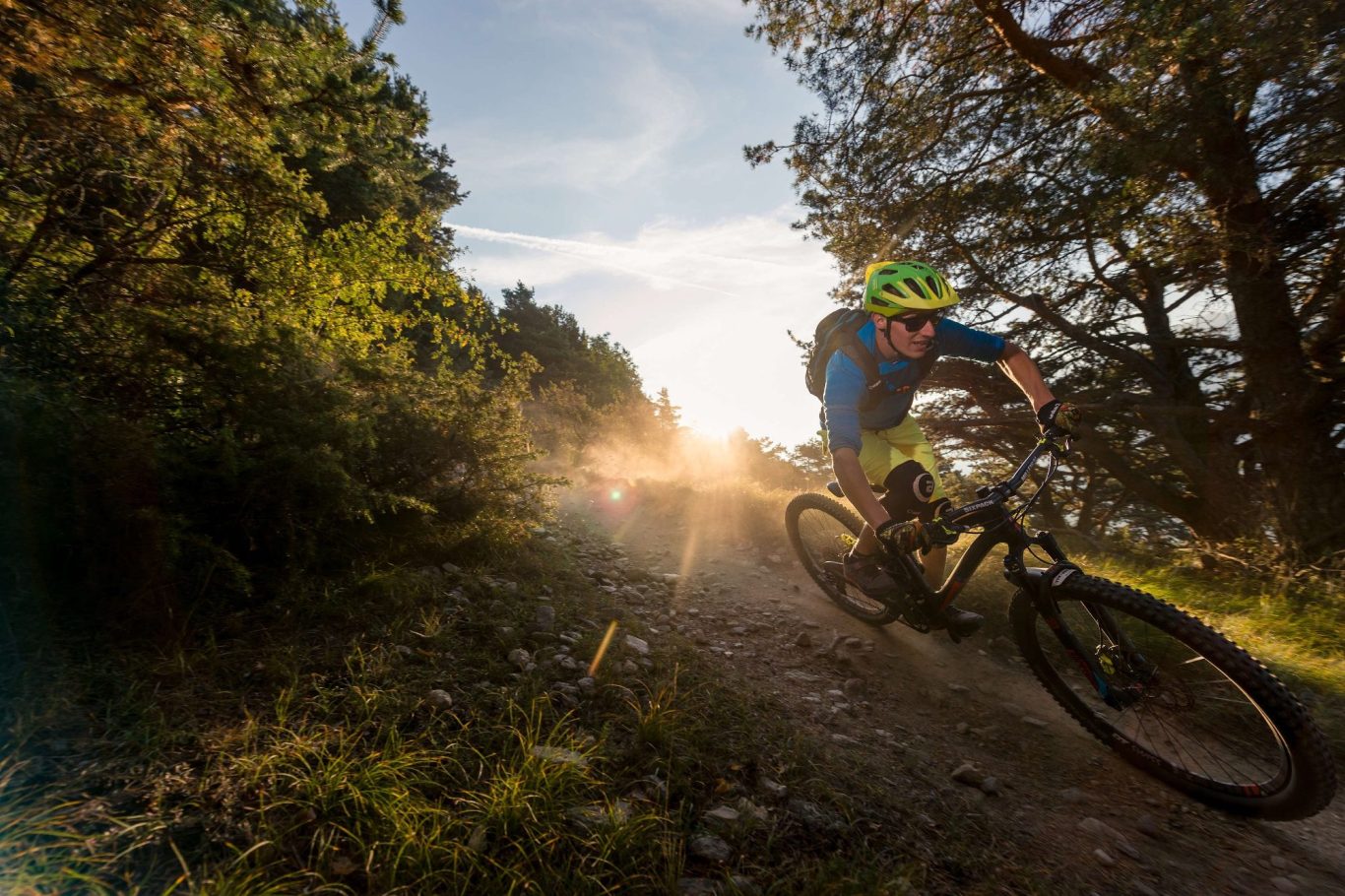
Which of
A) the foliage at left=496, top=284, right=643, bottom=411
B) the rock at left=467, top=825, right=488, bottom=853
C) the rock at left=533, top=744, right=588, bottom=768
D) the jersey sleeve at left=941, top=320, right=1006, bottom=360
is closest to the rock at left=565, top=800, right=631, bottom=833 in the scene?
the rock at left=533, top=744, right=588, bottom=768

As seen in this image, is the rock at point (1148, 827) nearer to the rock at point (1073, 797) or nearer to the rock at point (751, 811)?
the rock at point (1073, 797)

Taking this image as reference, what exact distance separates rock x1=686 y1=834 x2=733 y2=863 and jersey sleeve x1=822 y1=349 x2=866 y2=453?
2.46 m

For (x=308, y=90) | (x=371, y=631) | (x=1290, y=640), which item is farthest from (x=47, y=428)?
(x=1290, y=640)

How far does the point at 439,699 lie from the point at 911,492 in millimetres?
3485

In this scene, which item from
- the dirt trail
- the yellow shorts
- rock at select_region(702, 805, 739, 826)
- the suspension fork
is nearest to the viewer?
rock at select_region(702, 805, 739, 826)

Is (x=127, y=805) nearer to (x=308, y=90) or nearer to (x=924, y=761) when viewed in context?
(x=924, y=761)

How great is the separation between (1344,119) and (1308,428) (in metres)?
3.19

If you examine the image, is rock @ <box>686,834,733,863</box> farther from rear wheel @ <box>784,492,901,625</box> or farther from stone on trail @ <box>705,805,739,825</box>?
rear wheel @ <box>784,492,901,625</box>

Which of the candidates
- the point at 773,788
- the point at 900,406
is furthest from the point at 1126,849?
the point at 900,406

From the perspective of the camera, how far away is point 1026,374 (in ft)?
12.6

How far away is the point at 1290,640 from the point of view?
4172 millimetres

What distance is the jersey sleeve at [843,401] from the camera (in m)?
3.71

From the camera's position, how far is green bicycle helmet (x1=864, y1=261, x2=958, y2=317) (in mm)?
3705

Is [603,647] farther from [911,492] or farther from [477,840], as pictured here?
[911,492]
